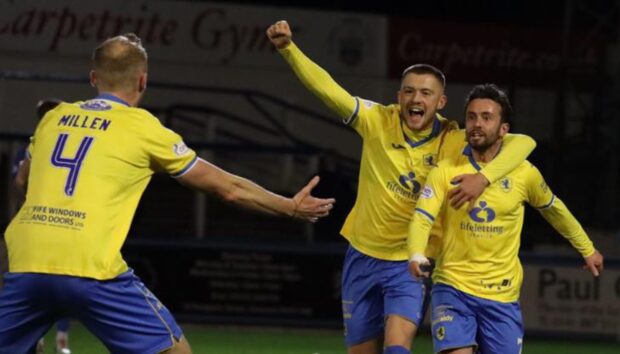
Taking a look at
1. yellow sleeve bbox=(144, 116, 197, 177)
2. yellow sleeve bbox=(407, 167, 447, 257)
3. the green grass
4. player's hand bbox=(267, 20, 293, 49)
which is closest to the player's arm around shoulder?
yellow sleeve bbox=(407, 167, 447, 257)

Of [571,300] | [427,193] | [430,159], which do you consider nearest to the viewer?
[427,193]

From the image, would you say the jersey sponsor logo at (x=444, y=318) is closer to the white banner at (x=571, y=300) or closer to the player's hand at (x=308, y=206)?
the player's hand at (x=308, y=206)

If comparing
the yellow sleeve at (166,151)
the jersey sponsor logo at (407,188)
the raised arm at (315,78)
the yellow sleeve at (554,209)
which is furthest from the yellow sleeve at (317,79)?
the yellow sleeve at (166,151)

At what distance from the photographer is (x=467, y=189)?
8.23 metres

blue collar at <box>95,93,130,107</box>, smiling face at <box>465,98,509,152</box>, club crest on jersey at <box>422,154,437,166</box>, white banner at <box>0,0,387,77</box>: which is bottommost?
club crest on jersey at <box>422,154,437,166</box>

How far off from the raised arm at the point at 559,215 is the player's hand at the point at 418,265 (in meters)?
1.03

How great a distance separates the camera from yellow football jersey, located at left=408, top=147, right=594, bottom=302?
332 inches

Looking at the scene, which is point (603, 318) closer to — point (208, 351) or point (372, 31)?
point (208, 351)

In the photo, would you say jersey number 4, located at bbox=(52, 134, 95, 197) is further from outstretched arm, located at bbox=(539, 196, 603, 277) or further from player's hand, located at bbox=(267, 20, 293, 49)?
outstretched arm, located at bbox=(539, 196, 603, 277)

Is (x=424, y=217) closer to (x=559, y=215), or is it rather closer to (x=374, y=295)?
(x=374, y=295)

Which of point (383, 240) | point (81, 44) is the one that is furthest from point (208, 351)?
point (81, 44)

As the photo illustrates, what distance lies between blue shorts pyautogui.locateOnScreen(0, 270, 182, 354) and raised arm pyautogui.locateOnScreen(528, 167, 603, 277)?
2.90 metres

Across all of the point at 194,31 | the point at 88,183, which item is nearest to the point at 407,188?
the point at 88,183

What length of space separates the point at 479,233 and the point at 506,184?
0.34m
